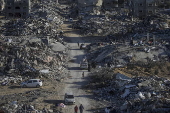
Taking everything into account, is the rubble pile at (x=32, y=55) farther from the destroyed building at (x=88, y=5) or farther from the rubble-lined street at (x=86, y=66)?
the destroyed building at (x=88, y=5)

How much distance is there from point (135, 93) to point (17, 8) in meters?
52.5

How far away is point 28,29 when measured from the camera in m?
61.1

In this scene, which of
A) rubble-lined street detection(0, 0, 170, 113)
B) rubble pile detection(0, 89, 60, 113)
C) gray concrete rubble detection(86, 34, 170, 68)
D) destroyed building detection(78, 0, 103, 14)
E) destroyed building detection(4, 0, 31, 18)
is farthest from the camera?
destroyed building detection(78, 0, 103, 14)

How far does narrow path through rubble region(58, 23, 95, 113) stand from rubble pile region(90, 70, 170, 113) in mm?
1249

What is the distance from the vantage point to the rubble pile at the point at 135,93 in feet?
96.8

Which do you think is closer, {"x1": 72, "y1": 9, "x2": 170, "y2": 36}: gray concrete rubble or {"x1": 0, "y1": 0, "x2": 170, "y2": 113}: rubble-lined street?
{"x1": 0, "y1": 0, "x2": 170, "y2": 113}: rubble-lined street

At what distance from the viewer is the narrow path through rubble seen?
3453cm

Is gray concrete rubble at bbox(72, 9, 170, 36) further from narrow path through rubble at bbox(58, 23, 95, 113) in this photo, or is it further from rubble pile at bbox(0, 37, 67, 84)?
rubble pile at bbox(0, 37, 67, 84)

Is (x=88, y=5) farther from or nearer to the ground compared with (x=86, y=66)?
farther from the ground

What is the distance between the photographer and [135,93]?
33.8 metres

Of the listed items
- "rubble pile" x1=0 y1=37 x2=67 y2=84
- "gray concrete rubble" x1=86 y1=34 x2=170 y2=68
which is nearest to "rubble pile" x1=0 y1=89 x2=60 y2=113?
"rubble pile" x1=0 y1=37 x2=67 y2=84

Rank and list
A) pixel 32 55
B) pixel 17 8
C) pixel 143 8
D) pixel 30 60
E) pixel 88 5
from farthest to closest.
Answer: pixel 88 5 → pixel 17 8 → pixel 143 8 → pixel 32 55 → pixel 30 60

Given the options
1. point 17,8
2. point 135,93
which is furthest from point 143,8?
point 135,93

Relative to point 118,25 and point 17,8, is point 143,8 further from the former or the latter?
point 17,8
